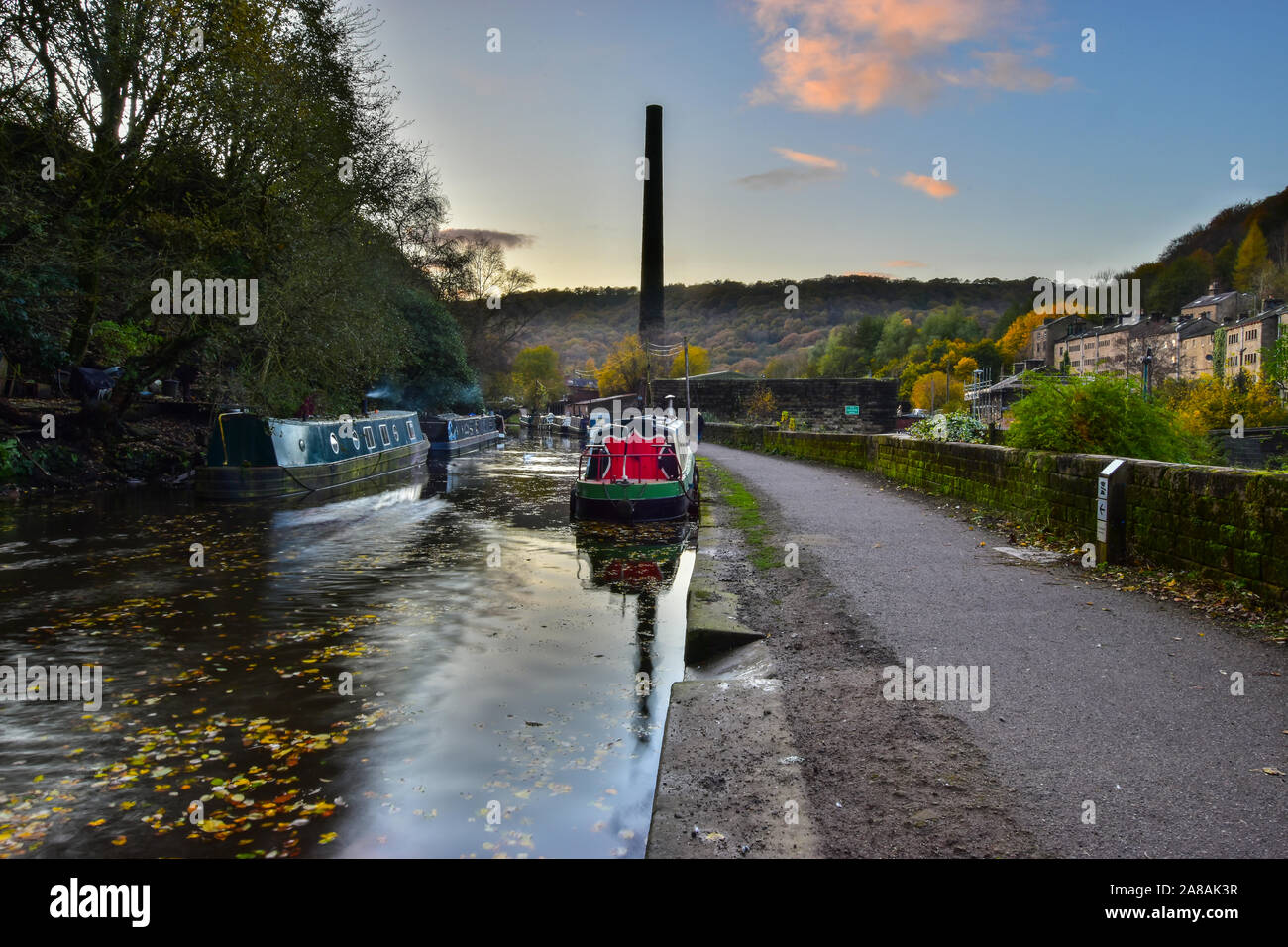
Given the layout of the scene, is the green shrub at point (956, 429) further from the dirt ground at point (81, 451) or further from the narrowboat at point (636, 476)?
the dirt ground at point (81, 451)

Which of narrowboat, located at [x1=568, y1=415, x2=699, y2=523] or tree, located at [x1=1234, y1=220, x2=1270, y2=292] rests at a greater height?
tree, located at [x1=1234, y1=220, x2=1270, y2=292]

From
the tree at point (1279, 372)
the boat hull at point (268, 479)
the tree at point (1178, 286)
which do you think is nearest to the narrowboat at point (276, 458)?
the boat hull at point (268, 479)

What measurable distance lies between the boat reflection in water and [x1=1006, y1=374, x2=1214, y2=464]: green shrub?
14.9 feet

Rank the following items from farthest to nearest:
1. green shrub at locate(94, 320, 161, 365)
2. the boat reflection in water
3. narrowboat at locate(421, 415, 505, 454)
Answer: narrowboat at locate(421, 415, 505, 454), green shrub at locate(94, 320, 161, 365), the boat reflection in water

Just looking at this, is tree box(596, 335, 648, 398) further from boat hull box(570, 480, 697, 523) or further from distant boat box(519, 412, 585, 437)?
boat hull box(570, 480, 697, 523)

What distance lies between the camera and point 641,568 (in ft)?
34.6

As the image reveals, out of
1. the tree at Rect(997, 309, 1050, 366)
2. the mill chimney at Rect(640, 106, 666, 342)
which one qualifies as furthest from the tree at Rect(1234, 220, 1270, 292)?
the mill chimney at Rect(640, 106, 666, 342)

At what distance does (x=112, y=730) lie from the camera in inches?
192

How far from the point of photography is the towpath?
2.91 m

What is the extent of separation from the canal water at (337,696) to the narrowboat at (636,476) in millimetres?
1801

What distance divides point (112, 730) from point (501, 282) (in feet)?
162
